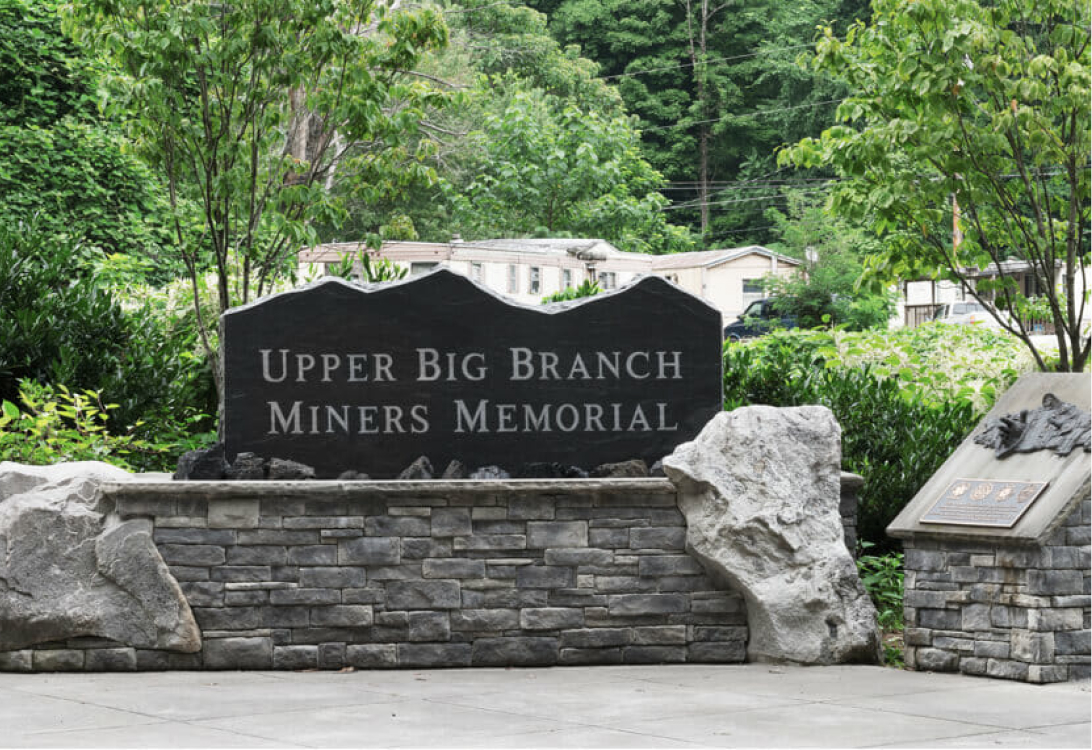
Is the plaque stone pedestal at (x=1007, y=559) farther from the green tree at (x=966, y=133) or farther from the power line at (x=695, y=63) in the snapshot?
the power line at (x=695, y=63)

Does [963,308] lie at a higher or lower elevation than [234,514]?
higher

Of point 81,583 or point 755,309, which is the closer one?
point 81,583

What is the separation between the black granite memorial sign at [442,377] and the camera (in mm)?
8094

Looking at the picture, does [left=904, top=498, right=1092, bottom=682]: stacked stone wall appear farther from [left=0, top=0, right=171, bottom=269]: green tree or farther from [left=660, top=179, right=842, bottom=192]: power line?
[left=660, top=179, right=842, bottom=192]: power line

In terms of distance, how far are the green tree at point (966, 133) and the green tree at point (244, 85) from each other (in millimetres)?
3038

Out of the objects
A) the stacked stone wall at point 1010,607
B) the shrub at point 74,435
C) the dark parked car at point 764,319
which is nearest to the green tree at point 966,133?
the stacked stone wall at point 1010,607

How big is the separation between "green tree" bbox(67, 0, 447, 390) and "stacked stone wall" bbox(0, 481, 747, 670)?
102 inches

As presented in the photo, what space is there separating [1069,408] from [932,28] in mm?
2953

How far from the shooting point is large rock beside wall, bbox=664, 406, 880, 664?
734cm

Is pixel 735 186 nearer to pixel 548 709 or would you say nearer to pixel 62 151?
pixel 62 151

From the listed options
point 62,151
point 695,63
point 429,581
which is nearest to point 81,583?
point 429,581

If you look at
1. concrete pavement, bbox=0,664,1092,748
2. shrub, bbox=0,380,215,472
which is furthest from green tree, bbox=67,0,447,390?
concrete pavement, bbox=0,664,1092,748

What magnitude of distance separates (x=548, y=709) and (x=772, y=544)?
5.86ft

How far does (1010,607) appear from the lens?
6.86 metres
